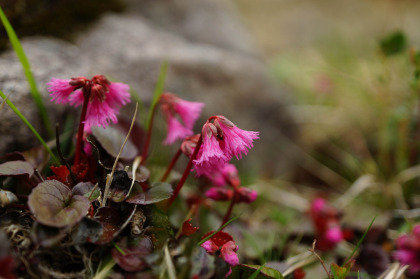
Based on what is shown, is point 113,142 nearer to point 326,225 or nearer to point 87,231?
point 87,231

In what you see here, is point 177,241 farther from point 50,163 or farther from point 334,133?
point 334,133

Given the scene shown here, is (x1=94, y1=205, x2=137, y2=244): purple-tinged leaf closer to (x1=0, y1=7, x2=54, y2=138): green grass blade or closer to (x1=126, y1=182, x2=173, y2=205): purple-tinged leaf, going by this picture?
(x1=126, y1=182, x2=173, y2=205): purple-tinged leaf

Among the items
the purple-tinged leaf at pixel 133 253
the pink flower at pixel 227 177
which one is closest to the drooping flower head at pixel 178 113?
the pink flower at pixel 227 177

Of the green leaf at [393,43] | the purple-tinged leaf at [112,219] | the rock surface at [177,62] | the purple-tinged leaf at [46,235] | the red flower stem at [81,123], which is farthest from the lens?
the green leaf at [393,43]

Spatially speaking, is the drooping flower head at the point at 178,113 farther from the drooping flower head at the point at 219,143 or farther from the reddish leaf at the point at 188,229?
the reddish leaf at the point at 188,229

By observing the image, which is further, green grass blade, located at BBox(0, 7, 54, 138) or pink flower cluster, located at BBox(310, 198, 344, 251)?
pink flower cluster, located at BBox(310, 198, 344, 251)

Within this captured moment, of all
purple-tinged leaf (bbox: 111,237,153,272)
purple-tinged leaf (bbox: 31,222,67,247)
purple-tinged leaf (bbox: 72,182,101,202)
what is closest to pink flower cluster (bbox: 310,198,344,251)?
purple-tinged leaf (bbox: 111,237,153,272)
